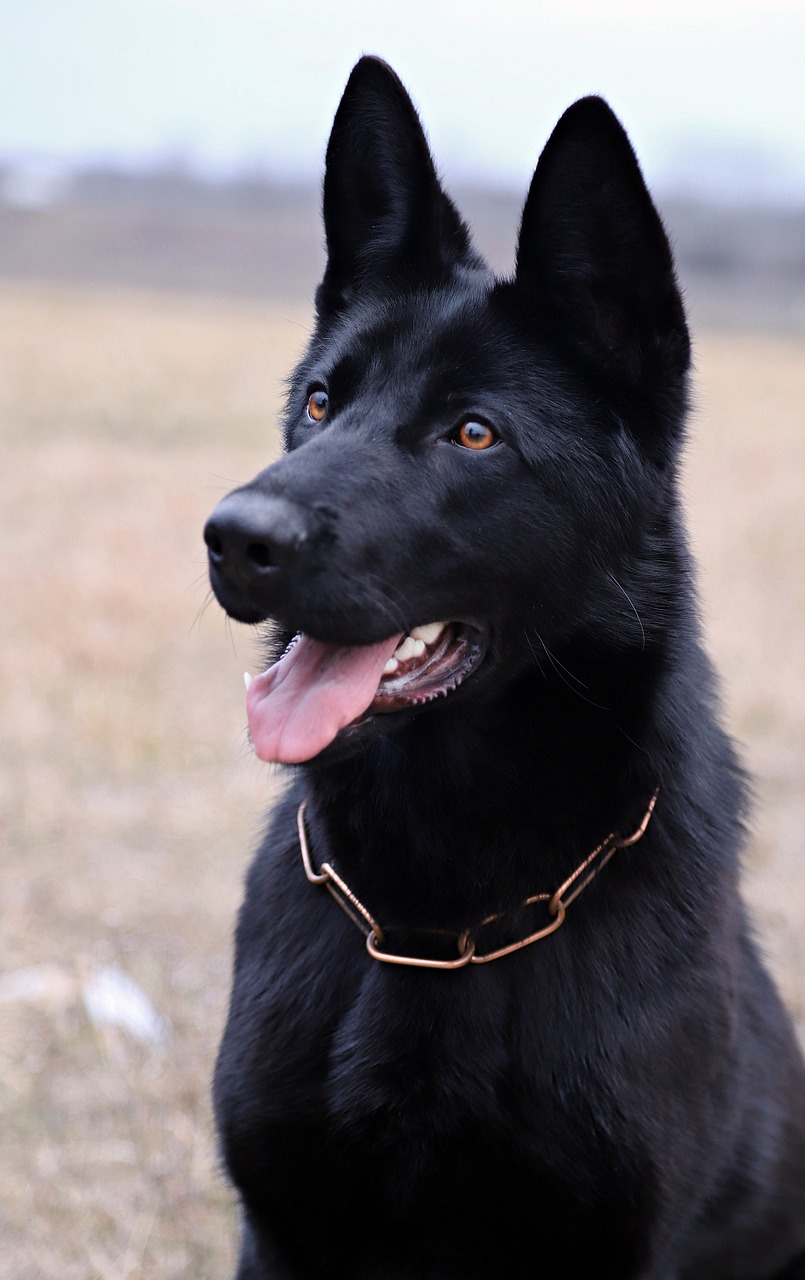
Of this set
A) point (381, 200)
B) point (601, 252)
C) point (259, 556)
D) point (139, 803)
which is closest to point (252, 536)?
point (259, 556)

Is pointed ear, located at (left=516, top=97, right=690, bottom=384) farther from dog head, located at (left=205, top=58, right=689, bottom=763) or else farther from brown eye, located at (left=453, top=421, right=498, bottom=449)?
brown eye, located at (left=453, top=421, right=498, bottom=449)

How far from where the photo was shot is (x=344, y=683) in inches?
67.6

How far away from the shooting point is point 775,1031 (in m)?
2.20

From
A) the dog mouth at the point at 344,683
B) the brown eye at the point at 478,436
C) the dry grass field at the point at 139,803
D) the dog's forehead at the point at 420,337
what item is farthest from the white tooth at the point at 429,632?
the dry grass field at the point at 139,803

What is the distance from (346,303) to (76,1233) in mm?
1940

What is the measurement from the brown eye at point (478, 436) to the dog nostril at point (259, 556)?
41 cm

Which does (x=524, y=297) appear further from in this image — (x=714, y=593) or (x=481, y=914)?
(x=714, y=593)

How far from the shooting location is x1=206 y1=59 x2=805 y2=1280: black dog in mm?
1732

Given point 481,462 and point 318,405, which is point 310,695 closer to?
point 481,462

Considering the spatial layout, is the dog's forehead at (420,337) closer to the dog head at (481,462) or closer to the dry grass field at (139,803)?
the dog head at (481,462)

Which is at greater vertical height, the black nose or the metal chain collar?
the black nose

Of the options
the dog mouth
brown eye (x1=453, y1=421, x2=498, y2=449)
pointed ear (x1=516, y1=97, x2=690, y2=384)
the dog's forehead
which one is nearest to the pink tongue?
the dog mouth

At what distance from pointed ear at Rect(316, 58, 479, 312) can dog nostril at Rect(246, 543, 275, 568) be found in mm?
701

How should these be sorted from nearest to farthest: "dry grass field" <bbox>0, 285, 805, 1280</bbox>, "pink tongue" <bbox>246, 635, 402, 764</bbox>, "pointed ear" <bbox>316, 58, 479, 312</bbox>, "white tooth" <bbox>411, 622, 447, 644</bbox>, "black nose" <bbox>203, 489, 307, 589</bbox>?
1. "black nose" <bbox>203, 489, 307, 589</bbox>
2. "pink tongue" <bbox>246, 635, 402, 764</bbox>
3. "white tooth" <bbox>411, 622, 447, 644</bbox>
4. "pointed ear" <bbox>316, 58, 479, 312</bbox>
5. "dry grass field" <bbox>0, 285, 805, 1280</bbox>
